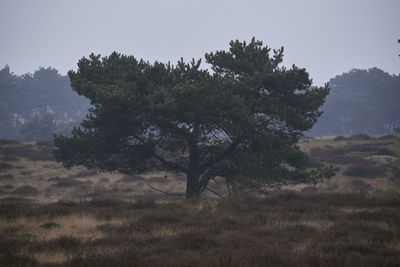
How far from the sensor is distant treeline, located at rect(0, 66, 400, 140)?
85000mm

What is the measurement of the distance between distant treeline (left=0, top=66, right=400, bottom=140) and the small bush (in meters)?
60.2

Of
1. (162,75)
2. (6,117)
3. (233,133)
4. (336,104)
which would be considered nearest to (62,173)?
(162,75)

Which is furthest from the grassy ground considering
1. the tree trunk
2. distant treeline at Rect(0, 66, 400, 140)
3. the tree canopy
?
distant treeline at Rect(0, 66, 400, 140)

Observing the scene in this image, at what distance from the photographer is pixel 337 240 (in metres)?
7.85

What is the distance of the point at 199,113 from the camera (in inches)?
635

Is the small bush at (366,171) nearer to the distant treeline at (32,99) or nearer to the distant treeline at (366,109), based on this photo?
the distant treeline at (32,99)

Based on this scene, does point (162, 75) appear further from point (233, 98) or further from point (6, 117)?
point (6, 117)

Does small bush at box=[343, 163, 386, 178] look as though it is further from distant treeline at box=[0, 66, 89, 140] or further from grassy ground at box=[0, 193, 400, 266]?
distant treeline at box=[0, 66, 89, 140]

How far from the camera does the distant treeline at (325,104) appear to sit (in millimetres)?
85000

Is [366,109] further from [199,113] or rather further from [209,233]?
[209,233]

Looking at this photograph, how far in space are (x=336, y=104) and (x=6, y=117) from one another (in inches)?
3166

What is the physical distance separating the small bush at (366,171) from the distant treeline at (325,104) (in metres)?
60.2

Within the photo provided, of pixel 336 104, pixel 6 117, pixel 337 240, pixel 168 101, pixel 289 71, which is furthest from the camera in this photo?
pixel 336 104

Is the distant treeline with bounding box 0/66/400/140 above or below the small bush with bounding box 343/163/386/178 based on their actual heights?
above
